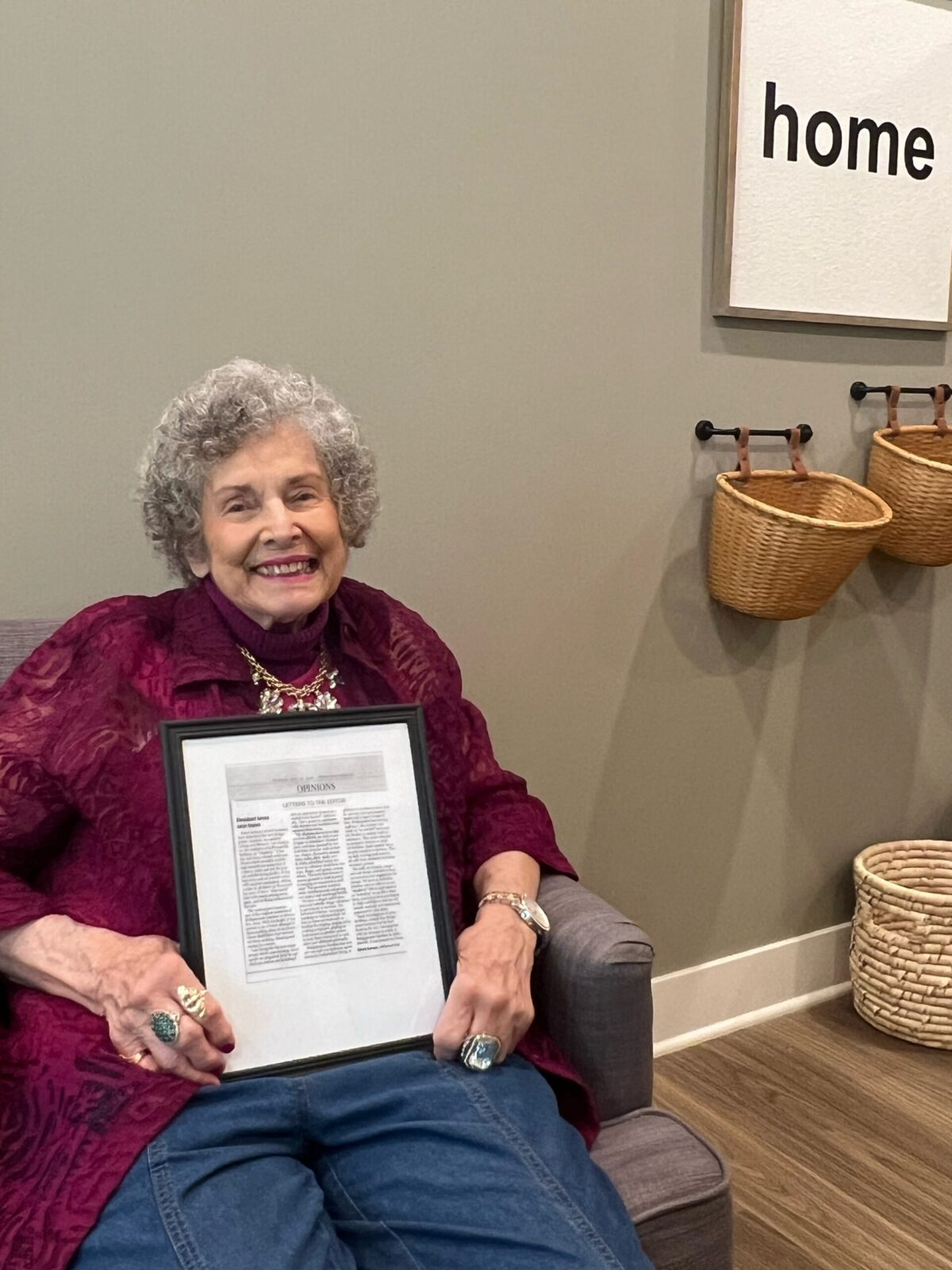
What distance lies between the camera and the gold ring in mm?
1071

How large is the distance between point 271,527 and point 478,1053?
24.3 inches

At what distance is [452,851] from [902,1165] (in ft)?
3.60

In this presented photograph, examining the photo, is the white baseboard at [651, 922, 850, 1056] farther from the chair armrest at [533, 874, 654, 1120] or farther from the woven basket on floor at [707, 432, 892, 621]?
the chair armrest at [533, 874, 654, 1120]

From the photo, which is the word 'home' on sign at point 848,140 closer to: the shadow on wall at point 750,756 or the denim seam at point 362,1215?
the shadow on wall at point 750,756

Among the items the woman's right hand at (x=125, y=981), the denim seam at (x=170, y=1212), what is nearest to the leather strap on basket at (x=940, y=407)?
the woman's right hand at (x=125, y=981)

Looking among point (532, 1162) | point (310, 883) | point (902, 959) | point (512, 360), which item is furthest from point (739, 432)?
point (532, 1162)

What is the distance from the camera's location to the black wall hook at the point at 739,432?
210cm

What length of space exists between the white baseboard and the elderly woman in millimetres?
989

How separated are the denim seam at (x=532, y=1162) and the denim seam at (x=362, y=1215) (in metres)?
0.14

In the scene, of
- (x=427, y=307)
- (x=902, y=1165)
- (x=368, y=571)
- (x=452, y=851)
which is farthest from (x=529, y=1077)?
(x=427, y=307)

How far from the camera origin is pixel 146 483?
1367mm

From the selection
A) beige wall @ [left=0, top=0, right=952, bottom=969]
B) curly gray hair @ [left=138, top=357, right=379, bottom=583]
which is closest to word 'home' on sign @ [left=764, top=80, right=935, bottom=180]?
beige wall @ [left=0, top=0, right=952, bottom=969]

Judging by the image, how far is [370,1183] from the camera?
110cm

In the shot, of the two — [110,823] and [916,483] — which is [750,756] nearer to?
[916,483]
